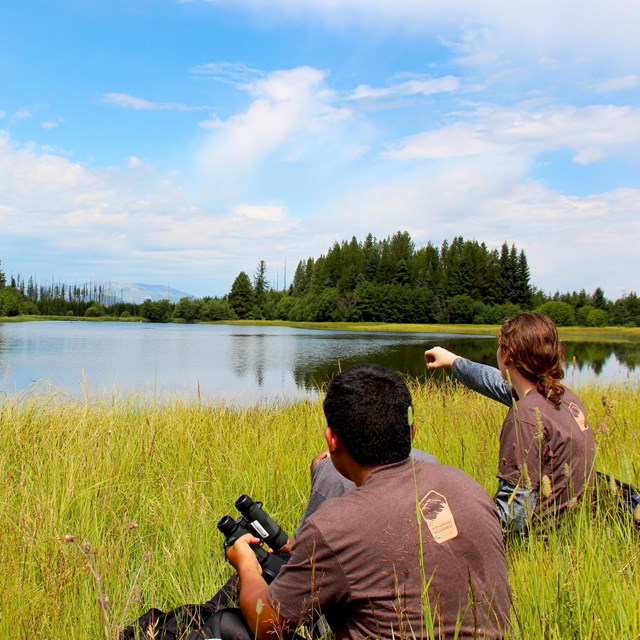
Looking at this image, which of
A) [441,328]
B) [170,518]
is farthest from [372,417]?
[441,328]

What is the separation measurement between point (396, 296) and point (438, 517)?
88234 millimetres

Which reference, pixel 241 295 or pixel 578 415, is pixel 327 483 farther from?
pixel 241 295

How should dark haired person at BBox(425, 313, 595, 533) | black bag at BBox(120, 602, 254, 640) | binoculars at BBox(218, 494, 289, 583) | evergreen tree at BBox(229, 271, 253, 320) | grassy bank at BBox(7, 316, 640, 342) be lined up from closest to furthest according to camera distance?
black bag at BBox(120, 602, 254, 640) → binoculars at BBox(218, 494, 289, 583) → dark haired person at BBox(425, 313, 595, 533) → grassy bank at BBox(7, 316, 640, 342) → evergreen tree at BBox(229, 271, 253, 320)

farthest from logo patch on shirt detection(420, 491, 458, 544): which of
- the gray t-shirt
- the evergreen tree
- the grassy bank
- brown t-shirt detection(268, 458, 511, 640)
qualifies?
the evergreen tree

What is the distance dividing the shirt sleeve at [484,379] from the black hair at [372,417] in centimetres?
172

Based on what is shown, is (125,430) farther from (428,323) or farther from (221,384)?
(428,323)

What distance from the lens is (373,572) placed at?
5.13ft

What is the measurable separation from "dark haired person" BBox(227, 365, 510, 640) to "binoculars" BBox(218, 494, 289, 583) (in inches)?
13.3

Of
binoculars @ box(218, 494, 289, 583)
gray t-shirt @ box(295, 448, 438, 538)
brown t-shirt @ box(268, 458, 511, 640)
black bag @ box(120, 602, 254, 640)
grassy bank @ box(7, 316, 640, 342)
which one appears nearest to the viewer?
brown t-shirt @ box(268, 458, 511, 640)

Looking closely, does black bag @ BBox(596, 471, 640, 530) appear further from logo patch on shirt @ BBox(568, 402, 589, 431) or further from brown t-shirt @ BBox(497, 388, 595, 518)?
logo patch on shirt @ BBox(568, 402, 589, 431)

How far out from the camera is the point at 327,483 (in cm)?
228

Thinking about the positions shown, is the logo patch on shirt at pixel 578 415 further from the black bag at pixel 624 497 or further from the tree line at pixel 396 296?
the tree line at pixel 396 296

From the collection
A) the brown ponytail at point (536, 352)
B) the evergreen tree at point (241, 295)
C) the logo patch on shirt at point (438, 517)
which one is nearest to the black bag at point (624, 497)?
the brown ponytail at point (536, 352)

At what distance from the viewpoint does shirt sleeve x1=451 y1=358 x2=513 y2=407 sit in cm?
333
